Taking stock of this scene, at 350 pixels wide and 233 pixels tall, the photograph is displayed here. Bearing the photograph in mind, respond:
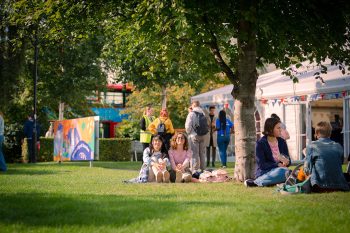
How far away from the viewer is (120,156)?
27.8 metres

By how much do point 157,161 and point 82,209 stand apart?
18.0 feet

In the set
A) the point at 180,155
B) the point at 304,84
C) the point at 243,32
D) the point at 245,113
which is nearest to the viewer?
the point at 243,32

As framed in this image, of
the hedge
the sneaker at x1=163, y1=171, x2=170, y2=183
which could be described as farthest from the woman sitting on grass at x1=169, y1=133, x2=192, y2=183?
the hedge

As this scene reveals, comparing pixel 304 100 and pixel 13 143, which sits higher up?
pixel 304 100

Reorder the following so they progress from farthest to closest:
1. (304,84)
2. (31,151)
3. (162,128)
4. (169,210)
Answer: (31,151), (304,84), (162,128), (169,210)

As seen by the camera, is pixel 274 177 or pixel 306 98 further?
pixel 306 98

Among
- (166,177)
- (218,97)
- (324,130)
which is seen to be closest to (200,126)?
(166,177)

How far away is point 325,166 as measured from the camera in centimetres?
922

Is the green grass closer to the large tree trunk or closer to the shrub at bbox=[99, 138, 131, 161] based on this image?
the large tree trunk

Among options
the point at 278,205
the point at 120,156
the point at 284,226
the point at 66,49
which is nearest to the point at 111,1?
the point at 278,205

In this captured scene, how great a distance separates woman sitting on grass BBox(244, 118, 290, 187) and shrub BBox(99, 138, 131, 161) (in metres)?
16.9

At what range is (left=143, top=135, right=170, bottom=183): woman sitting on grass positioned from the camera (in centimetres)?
1226

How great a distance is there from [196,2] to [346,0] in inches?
112

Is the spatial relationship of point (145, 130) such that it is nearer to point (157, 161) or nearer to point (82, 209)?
point (157, 161)
